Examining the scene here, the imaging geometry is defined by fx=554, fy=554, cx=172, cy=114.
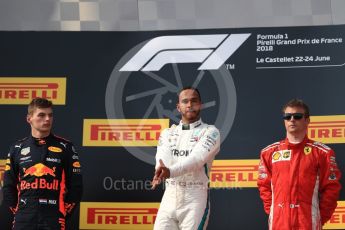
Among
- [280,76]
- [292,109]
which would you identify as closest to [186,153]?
[292,109]

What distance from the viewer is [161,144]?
4133mm

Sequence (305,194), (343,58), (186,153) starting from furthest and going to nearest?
(343,58) → (186,153) → (305,194)

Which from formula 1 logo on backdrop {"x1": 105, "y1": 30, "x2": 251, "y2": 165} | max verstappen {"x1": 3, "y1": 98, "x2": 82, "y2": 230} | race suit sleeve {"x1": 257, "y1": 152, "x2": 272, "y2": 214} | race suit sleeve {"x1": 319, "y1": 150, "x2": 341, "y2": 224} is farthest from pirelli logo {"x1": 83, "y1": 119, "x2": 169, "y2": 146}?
race suit sleeve {"x1": 319, "y1": 150, "x2": 341, "y2": 224}

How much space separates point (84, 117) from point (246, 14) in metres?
1.76

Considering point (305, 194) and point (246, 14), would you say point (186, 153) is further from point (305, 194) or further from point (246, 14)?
point (246, 14)

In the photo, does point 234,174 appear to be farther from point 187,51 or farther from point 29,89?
point 29,89

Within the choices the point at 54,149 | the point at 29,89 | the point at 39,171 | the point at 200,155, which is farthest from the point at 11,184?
the point at 200,155

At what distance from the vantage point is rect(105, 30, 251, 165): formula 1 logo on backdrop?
5.01 meters

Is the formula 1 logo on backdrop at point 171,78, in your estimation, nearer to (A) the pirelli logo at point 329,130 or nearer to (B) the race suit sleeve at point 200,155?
(A) the pirelli logo at point 329,130

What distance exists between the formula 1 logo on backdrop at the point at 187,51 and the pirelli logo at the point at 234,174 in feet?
2.91

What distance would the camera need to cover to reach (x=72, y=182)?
4.10 m

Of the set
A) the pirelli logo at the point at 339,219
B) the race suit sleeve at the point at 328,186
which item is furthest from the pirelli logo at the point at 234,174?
the race suit sleeve at the point at 328,186

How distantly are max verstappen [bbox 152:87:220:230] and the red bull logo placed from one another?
2.59ft

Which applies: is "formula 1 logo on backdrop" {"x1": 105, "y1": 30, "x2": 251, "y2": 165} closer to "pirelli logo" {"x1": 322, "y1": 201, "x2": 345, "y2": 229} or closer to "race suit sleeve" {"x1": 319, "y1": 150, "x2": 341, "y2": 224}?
"pirelli logo" {"x1": 322, "y1": 201, "x2": 345, "y2": 229}
